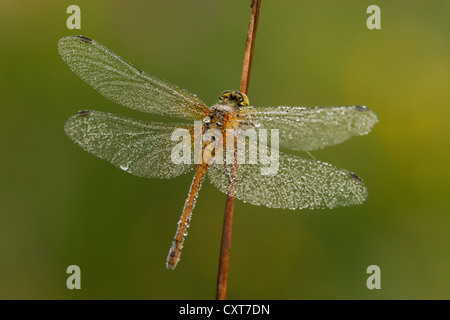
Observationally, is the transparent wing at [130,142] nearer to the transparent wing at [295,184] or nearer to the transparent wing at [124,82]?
the transparent wing at [124,82]

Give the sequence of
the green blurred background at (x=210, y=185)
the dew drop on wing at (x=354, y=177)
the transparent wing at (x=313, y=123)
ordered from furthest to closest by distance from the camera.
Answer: the green blurred background at (x=210, y=185) < the dew drop on wing at (x=354, y=177) < the transparent wing at (x=313, y=123)

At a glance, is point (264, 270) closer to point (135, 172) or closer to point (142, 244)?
point (142, 244)

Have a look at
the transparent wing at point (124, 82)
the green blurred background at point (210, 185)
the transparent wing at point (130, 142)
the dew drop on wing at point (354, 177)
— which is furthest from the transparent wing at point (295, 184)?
the green blurred background at point (210, 185)

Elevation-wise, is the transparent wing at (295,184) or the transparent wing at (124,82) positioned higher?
the transparent wing at (124,82)

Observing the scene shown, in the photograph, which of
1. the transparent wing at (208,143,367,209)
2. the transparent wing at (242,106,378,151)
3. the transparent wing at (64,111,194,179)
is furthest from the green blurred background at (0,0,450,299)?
the transparent wing at (242,106,378,151)

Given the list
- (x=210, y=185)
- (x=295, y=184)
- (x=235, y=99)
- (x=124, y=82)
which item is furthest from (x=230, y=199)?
(x=210, y=185)
